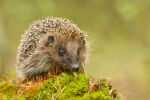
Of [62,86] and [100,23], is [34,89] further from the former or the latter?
[100,23]

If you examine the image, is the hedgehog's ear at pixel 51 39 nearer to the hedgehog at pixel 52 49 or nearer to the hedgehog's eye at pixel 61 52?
the hedgehog at pixel 52 49

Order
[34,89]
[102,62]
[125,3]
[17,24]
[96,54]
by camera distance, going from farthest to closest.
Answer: [17,24] < [96,54] < [102,62] < [125,3] < [34,89]

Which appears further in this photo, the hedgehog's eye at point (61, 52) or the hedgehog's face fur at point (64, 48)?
the hedgehog's eye at point (61, 52)

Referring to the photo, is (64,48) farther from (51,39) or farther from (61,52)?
(51,39)

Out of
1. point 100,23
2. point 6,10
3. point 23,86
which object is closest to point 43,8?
point 6,10

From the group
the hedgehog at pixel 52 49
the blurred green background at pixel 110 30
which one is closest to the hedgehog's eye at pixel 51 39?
the hedgehog at pixel 52 49
